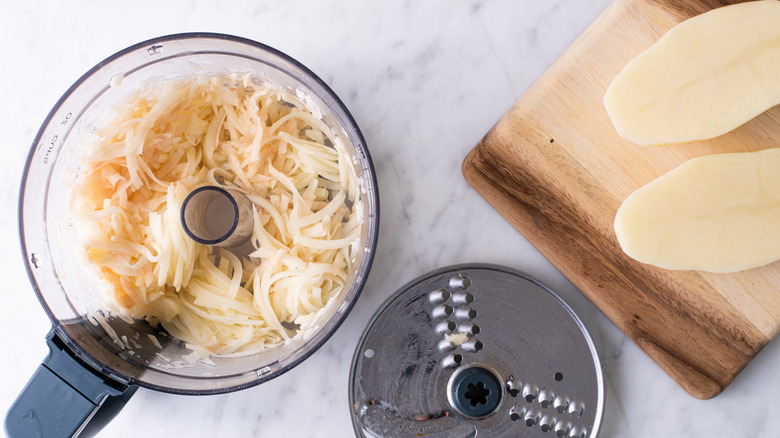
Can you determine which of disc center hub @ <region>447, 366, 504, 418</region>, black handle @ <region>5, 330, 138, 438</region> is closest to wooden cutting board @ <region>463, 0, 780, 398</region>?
disc center hub @ <region>447, 366, 504, 418</region>

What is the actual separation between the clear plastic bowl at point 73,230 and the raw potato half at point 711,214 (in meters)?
0.42

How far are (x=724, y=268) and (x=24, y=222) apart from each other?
108 cm

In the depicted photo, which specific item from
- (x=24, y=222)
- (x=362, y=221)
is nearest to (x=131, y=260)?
(x=24, y=222)

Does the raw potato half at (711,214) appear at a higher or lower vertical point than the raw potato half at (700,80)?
lower

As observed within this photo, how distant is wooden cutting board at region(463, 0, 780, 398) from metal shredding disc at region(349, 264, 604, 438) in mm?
99

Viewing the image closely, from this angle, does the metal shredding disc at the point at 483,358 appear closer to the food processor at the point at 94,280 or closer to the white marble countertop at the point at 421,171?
the white marble countertop at the point at 421,171

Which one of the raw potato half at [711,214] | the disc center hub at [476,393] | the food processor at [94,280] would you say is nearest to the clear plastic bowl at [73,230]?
the food processor at [94,280]

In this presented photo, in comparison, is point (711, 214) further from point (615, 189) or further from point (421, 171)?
point (421, 171)

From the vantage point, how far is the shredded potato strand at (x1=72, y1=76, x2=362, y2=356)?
927mm

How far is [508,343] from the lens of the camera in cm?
101

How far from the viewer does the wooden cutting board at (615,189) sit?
95 cm

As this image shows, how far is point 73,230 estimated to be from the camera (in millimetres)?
942

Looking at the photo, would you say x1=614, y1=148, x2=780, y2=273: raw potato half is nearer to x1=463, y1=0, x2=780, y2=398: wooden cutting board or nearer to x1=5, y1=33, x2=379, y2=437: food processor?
x1=463, y1=0, x2=780, y2=398: wooden cutting board

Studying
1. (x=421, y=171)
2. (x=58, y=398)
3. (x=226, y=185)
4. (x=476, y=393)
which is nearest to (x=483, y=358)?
(x=476, y=393)
